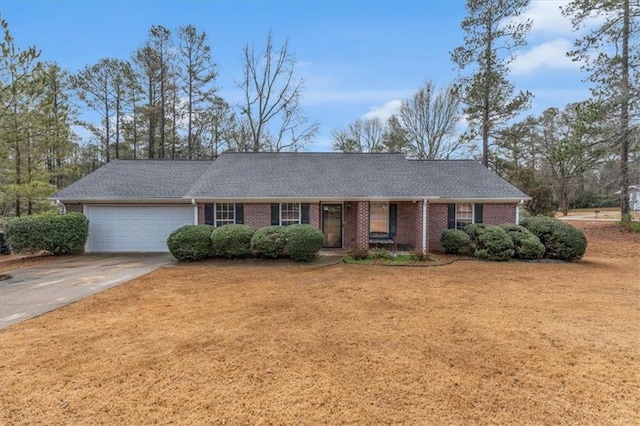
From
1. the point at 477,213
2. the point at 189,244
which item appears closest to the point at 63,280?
the point at 189,244

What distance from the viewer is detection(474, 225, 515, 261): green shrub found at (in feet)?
37.4

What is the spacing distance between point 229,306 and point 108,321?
2.08 meters

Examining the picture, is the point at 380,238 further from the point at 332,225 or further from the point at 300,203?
the point at 300,203

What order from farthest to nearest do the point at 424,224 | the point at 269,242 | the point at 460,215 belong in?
the point at 460,215 → the point at 424,224 → the point at 269,242

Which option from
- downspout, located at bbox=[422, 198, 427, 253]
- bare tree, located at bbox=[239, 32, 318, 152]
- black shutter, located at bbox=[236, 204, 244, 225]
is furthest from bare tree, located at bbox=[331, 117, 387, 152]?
black shutter, located at bbox=[236, 204, 244, 225]

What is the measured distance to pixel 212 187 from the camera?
1325cm

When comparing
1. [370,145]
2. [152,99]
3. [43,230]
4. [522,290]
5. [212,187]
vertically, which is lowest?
[522,290]

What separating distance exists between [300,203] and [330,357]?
9.31 metres

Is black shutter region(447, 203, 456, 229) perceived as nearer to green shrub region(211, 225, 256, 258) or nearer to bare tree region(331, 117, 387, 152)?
green shrub region(211, 225, 256, 258)

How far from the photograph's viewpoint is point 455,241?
41.4ft

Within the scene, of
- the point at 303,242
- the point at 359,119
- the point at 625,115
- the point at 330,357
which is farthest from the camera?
the point at 359,119

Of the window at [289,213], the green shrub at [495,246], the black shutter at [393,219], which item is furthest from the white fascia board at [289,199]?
the green shrub at [495,246]

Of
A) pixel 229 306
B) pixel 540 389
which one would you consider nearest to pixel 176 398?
pixel 229 306

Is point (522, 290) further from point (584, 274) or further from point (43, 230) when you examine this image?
point (43, 230)
